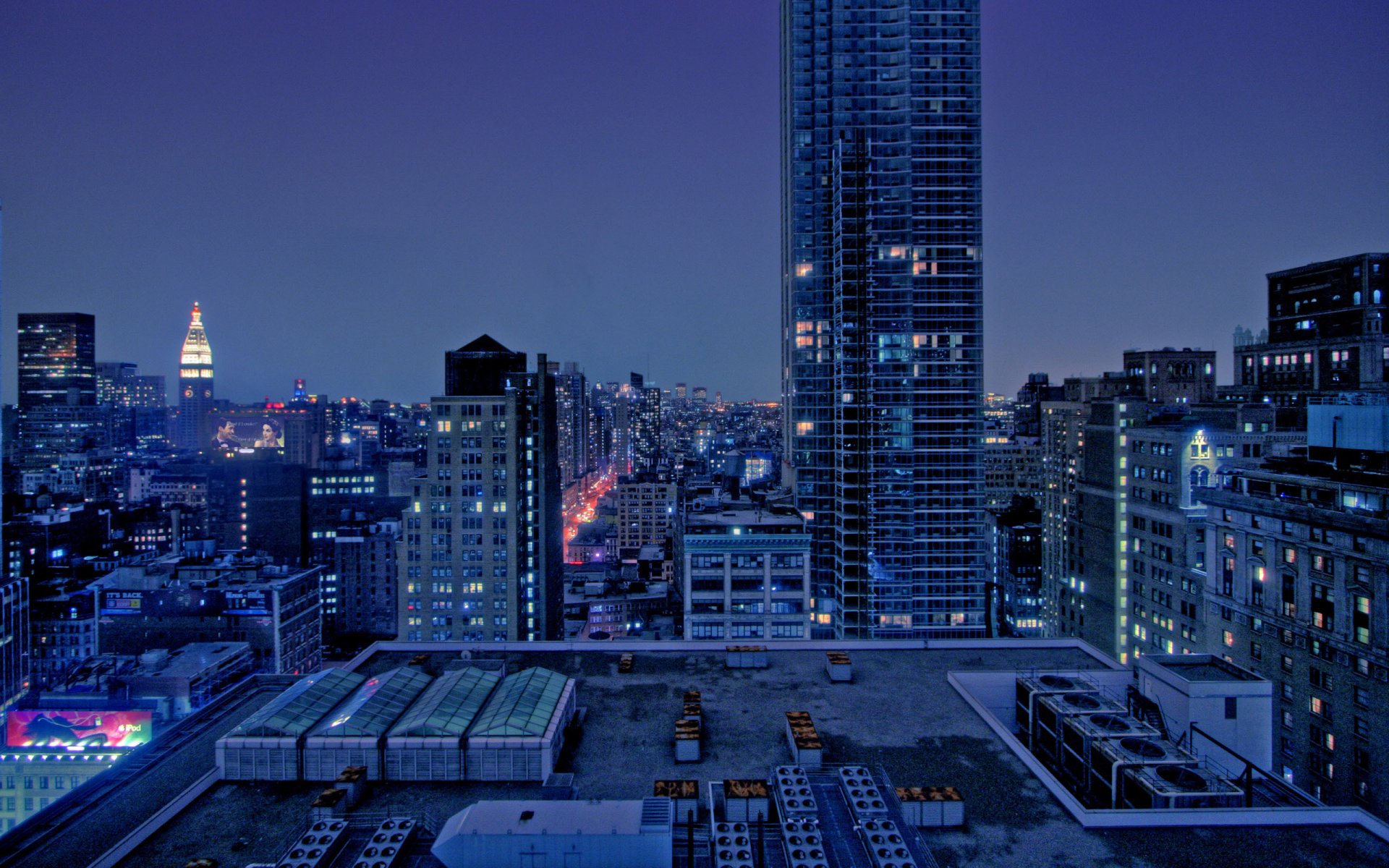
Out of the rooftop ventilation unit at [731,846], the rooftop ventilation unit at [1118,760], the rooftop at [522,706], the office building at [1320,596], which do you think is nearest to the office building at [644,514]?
the office building at [1320,596]

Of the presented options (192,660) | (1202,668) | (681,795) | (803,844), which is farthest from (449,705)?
(192,660)

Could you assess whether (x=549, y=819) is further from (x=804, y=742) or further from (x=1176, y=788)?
(x=1176, y=788)

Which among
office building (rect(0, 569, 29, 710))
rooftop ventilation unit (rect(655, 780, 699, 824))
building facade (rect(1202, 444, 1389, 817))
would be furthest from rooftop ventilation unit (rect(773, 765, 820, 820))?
office building (rect(0, 569, 29, 710))

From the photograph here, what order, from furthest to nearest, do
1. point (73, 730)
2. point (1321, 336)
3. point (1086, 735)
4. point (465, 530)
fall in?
point (1321, 336) < point (465, 530) < point (73, 730) < point (1086, 735)

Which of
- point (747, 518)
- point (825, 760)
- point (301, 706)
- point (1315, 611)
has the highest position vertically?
point (747, 518)

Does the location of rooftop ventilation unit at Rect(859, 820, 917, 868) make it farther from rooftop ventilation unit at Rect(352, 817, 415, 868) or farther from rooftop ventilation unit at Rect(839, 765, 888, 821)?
rooftop ventilation unit at Rect(352, 817, 415, 868)

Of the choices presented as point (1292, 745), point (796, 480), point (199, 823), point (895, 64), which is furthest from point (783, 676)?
point (895, 64)

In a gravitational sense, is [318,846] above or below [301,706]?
below

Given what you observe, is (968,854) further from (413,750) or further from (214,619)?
(214,619)

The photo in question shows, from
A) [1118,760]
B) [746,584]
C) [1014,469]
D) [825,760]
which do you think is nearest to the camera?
[1118,760]
